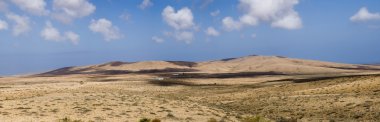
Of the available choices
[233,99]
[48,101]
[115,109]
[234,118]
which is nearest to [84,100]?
[48,101]

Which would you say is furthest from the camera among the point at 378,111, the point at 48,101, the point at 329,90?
the point at 329,90

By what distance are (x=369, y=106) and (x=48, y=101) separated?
A: 961 inches

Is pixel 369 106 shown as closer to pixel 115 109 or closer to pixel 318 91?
pixel 318 91

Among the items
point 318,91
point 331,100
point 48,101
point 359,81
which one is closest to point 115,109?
point 48,101

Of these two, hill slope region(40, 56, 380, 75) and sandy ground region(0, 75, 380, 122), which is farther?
hill slope region(40, 56, 380, 75)

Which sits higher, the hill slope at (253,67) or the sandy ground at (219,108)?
the hill slope at (253,67)

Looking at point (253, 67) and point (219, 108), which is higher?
point (253, 67)

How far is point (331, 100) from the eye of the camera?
41.3 metres

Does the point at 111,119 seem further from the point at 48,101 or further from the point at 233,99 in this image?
the point at 233,99

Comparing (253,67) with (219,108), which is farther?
(253,67)

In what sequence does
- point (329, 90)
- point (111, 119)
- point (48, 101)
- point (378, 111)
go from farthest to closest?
point (329, 90) → point (48, 101) → point (378, 111) → point (111, 119)

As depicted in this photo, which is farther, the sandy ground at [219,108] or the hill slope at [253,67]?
the hill slope at [253,67]

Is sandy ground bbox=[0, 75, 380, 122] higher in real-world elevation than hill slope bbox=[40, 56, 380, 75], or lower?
lower

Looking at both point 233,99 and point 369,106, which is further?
point 233,99
